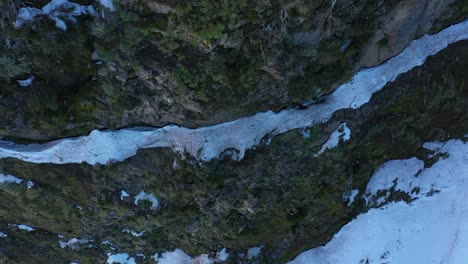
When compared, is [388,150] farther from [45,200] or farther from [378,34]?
[45,200]

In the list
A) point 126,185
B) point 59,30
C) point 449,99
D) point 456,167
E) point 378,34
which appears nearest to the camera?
point 59,30

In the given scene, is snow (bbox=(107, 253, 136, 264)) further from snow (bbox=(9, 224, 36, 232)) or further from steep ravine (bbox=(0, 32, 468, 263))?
snow (bbox=(9, 224, 36, 232))

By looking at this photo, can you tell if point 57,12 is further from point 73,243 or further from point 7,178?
point 73,243

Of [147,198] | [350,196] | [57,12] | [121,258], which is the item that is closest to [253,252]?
[350,196]

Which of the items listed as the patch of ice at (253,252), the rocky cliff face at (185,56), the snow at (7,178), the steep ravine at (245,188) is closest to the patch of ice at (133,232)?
the steep ravine at (245,188)

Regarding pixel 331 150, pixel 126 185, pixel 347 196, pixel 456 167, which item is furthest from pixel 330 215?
pixel 126 185
